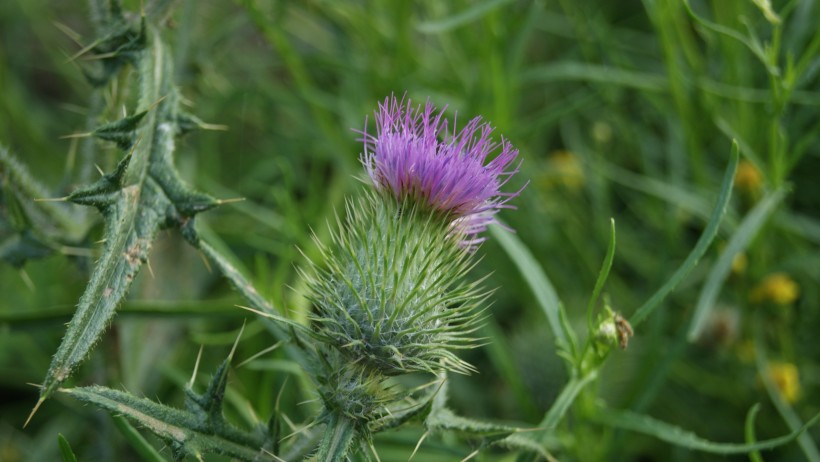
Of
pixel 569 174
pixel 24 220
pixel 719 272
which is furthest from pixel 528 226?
pixel 24 220

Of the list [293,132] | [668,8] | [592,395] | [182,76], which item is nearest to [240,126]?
[293,132]

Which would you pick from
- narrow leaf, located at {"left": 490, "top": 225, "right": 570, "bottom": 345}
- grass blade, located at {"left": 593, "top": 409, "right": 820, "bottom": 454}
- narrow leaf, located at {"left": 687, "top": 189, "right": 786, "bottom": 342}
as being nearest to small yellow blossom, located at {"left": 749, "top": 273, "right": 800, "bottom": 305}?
narrow leaf, located at {"left": 687, "top": 189, "right": 786, "bottom": 342}

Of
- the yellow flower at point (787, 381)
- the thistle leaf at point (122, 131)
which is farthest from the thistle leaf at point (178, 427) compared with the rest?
the yellow flower at point (787, 381)

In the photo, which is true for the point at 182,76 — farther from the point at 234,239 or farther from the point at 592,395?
the point at 592,395

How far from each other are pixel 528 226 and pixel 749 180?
31.0 inches

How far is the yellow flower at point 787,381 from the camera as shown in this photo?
2506mm

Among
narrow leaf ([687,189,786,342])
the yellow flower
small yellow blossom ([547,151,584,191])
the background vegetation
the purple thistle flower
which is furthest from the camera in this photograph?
small yellow blossom ([547,151,584,191])

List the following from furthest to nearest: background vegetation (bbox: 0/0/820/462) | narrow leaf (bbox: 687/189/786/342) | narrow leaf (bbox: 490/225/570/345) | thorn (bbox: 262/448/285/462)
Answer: background vegetation (bbox: 0/0/820/462)
narrow leaf (bbox: 687/189/786/342)
narrow leaf (bbox: 490/225/570/345)
thorn (bbox: 262/448/285/462)

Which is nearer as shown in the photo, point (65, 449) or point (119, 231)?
point (65, 449)

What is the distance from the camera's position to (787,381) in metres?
2.50

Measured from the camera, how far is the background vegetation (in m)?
2.34

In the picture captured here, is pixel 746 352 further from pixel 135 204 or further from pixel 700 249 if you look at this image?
pixel 135 204

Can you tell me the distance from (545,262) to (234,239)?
3.77 feet

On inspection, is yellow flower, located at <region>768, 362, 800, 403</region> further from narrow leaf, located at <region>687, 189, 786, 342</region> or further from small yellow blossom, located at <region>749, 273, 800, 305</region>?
narrow leaf, located at <region>687, 189, 786, 342</region>
